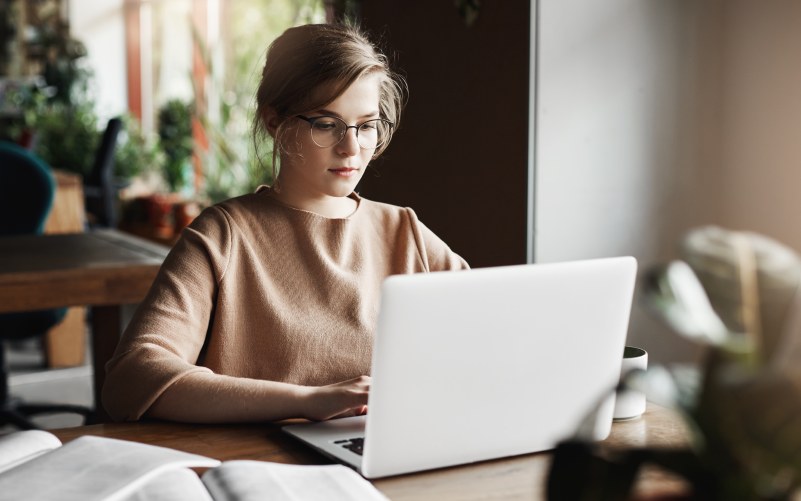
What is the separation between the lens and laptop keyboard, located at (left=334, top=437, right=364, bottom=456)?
82 cm

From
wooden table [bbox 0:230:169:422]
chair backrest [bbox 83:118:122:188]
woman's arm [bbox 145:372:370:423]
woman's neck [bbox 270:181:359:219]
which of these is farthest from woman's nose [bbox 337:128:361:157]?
chair backrest [bbox 83:118:122:188]

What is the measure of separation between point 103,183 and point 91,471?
4715mm

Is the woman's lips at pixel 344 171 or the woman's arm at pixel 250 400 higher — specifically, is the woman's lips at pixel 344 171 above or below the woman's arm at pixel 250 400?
above

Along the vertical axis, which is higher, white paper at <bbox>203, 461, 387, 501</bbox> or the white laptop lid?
the white laptop lid

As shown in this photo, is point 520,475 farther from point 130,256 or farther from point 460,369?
point 130,256

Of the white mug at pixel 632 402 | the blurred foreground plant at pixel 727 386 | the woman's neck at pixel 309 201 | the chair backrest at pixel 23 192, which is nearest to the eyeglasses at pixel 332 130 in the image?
the woman's neck at pixel 309 201

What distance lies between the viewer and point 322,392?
3.02ft

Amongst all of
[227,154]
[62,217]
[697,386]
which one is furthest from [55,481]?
[227,154]

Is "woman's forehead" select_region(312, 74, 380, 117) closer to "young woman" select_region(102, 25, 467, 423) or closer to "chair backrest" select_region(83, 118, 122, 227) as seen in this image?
"young woman" select_region(102, 25, 467, 423)

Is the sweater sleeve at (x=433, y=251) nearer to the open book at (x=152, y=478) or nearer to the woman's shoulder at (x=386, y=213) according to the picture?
the woman's shoulder at (x=386, y=213)

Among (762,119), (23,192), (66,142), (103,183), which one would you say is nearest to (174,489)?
(762,119)

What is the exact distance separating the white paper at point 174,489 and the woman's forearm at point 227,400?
0.22 meters

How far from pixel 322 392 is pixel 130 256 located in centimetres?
128

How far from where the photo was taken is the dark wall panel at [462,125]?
84.0 inches
